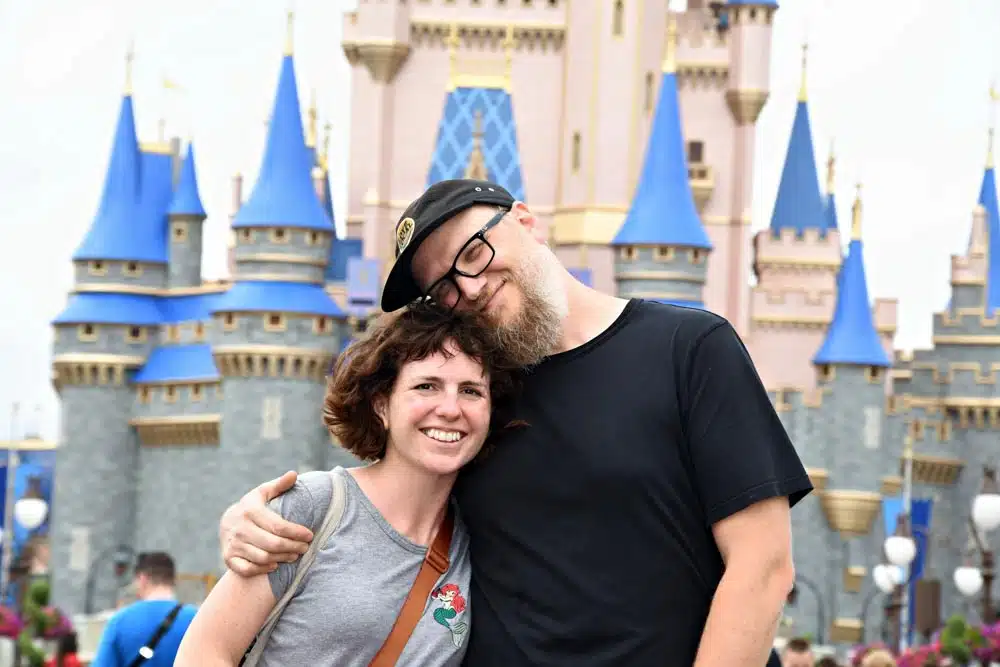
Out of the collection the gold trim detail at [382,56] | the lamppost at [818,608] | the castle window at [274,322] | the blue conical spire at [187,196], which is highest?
the gold trim detail at [382,56]

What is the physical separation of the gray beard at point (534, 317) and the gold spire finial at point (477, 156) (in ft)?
133

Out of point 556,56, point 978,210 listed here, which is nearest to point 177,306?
point 556,56

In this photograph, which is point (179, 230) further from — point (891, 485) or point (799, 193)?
point (891, 485)

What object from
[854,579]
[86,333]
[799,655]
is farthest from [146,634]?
[86,333]

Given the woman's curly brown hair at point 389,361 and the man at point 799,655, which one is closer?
the woman's curly brown hair at point 389,361

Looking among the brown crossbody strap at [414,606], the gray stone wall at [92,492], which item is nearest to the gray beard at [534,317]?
the brown crossbody strap at [414,606]

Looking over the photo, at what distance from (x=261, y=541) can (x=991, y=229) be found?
53.0 meters

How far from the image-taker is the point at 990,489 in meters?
17.3

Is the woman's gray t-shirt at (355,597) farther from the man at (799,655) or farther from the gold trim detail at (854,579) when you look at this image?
the gold trim detail at (854,579)

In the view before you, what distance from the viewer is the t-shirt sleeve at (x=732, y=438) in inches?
179

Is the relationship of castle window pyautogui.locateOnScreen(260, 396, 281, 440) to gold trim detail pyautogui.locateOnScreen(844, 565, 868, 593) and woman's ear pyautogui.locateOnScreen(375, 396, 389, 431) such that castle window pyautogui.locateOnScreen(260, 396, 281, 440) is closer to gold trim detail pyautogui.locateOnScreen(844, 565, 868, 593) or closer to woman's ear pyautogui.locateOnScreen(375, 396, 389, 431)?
gold trim detail pyautogui.locateOnScreen(844, 565, 868, 593)

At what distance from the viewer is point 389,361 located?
482cm

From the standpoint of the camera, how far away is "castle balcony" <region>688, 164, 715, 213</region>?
4912 centimetres

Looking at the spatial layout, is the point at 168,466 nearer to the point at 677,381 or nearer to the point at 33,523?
the point at 33,523
